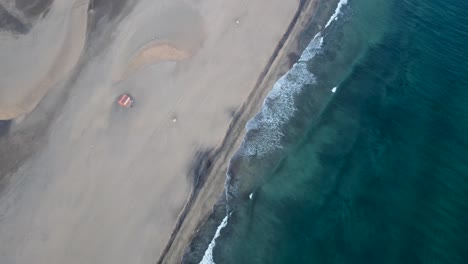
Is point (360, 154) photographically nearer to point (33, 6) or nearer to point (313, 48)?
point (313, 48)

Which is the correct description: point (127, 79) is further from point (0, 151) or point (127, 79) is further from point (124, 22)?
point (0, 151)

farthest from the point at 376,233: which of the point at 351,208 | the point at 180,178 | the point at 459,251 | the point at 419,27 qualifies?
the point at 419,27

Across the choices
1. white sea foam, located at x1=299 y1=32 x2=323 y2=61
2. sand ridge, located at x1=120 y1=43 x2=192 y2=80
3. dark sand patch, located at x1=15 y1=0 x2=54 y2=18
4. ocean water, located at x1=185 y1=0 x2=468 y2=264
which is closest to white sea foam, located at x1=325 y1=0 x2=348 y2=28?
ocean water, located at x1=185 y1=0 x2=468 y2=264

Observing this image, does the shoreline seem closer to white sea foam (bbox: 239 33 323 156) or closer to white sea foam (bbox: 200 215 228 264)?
white sea foam (bbox: 239 33 323 156)

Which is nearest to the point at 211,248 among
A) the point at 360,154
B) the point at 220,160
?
the point at 220,160

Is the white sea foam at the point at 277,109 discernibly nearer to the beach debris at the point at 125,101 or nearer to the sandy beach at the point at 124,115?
the sandy beach at the point at 124,115

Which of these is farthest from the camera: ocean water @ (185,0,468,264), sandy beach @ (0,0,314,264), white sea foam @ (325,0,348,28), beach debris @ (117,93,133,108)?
white sea foam @ (325,0,348,28)
